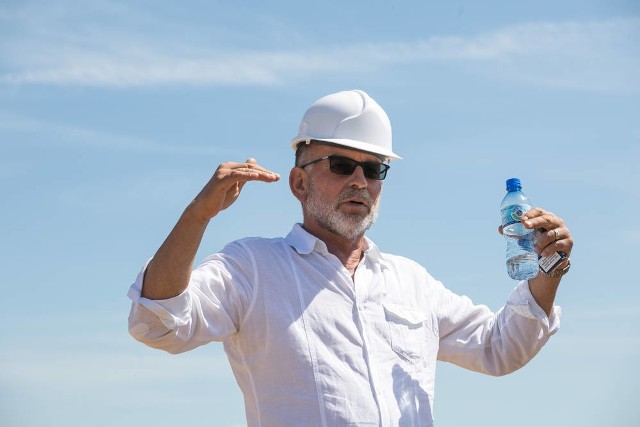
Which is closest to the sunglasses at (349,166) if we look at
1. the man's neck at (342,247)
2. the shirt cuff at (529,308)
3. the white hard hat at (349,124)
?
the white hard hat at (349,124)

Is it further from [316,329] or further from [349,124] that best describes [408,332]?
[349,124]

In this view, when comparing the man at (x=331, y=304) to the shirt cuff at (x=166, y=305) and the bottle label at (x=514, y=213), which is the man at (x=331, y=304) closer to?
the shirt cuff at (x=166, y=305)

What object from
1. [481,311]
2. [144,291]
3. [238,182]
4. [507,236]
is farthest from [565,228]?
[144,291]

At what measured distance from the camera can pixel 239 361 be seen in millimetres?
7020

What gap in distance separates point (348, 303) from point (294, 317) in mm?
483

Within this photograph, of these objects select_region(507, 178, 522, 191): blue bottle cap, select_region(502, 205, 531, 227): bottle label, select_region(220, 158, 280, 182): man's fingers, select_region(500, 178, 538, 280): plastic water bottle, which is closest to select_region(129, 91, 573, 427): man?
select_region(220, 158, 280, 182): man's fingers

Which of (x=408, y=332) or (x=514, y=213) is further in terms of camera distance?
(x=514, y=213)

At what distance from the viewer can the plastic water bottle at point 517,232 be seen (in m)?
7.56

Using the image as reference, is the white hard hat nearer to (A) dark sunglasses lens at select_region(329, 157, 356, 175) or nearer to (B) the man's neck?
(A) dark sunglasses lens at select_region(329, 157, 356, 175)

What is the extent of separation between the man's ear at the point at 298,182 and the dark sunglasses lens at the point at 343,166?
1.04 feet

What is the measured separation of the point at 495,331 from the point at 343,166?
6.27 feet

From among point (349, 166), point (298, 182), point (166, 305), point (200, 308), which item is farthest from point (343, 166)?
point (166, 305)

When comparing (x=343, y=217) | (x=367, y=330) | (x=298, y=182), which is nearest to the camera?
(x=367, y=330)

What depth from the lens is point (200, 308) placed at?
654 centimetres
